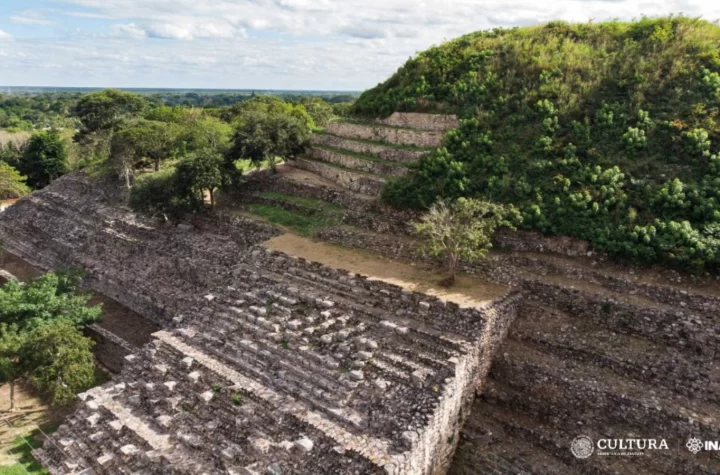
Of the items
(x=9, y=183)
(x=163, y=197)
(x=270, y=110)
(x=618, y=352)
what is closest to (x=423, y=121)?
(x=163, y=197)

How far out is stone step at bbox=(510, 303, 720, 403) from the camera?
430 inches

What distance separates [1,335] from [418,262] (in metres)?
12.8

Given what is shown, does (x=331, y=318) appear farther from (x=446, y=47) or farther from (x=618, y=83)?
(x=446, y=47)

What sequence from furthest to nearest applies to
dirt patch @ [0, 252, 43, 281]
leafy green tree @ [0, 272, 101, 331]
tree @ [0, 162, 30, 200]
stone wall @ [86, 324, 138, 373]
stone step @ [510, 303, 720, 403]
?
1. tree @ [0, 162, 30, 200]
2. dirt patch @ [0, 252, 43, 281]
3. stone wall @ [86, 324, 138, 373]
4. leafy green tree @ [0, 272, 101, 331]
5. stone step @ [510, 303, 720, 403]

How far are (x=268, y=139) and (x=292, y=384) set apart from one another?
42.9ft

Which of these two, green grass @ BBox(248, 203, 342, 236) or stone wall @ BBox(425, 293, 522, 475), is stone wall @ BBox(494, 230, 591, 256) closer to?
stone wall @ BBox(425, 293, 522, 475)

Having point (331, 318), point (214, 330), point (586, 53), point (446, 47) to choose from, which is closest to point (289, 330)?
point (331, 318)

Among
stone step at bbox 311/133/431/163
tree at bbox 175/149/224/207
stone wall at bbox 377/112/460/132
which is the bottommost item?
tree at bbox 175/149/224/207

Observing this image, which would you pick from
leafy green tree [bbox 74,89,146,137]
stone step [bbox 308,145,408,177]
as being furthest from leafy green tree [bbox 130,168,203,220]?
leafy green tree [bbox 74,89,146,137]

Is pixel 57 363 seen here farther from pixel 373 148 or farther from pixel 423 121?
pixel 423 121

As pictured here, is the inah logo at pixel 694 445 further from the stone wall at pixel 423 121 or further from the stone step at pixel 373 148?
the stone wall at pixel 423 121

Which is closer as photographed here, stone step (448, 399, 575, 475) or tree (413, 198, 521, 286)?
stone step (448, 399, 575, 475)

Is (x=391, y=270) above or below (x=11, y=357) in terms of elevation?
above

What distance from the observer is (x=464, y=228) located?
44.6 feet
